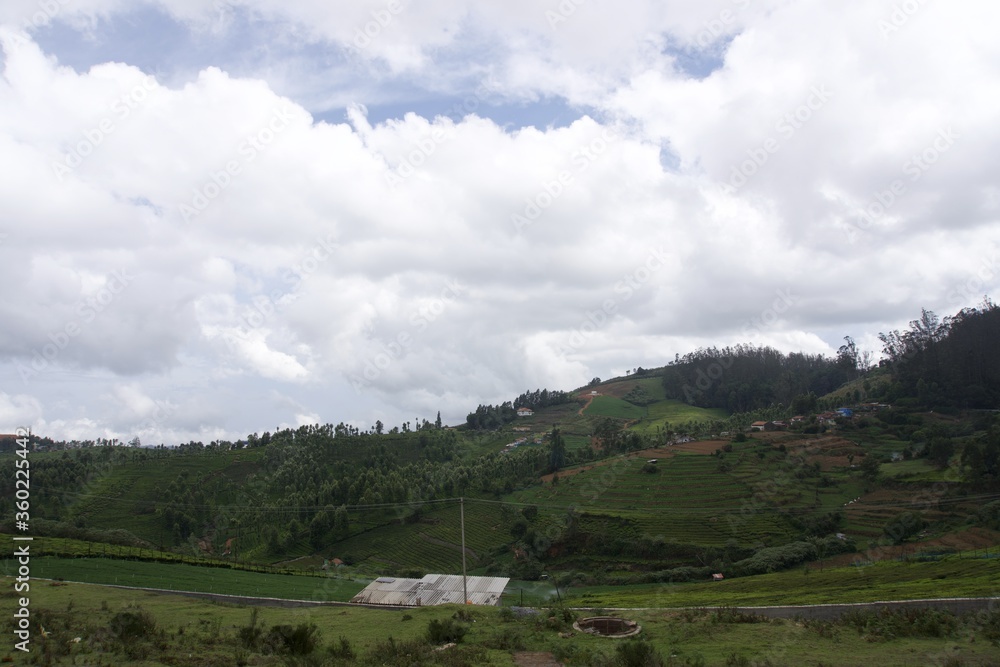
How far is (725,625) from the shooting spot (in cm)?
2125

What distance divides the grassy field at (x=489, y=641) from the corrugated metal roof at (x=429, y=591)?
32.7 ft

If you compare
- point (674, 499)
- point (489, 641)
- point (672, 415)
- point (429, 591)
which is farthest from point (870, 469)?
point (672, 415)

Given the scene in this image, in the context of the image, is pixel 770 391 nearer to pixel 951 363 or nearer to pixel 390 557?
pixel 951 363

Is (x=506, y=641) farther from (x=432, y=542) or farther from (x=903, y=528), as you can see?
(x=903, y=528)

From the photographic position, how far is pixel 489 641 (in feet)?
65.2

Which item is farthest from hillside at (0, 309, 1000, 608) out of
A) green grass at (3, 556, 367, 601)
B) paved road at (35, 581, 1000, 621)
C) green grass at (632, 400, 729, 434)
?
green grass at (632, 400, 729, 434)

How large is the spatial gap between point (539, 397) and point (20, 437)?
524ft

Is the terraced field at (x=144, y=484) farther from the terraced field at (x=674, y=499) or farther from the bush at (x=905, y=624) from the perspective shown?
the bush at (x=905, y=624)

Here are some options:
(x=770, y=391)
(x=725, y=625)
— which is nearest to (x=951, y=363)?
(x=770, y=391)

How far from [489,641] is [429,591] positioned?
744 inches

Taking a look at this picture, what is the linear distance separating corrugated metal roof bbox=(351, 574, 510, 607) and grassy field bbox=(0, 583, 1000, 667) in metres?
9.97

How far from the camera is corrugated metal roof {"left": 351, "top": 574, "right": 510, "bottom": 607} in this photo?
35375 millimetres

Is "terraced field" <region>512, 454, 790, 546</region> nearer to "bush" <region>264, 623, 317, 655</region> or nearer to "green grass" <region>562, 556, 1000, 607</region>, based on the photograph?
"green grass" <region>562, 556, 1000, 607</region>

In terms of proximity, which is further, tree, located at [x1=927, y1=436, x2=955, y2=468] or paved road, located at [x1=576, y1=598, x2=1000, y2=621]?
tree, located at [x1=927, y1=436, x2=955, y2=468]
